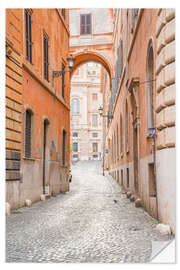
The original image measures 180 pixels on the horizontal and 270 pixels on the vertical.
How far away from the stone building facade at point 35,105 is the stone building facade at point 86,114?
115ft

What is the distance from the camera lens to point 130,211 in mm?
8047

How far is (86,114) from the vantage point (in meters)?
52.8

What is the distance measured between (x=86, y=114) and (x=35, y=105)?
41.9 metres

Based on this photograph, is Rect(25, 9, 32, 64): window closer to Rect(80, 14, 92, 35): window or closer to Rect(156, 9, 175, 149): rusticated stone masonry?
Rect(156, 9, 175, 149): rusticated stone masonry

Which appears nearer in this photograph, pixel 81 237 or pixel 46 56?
pixel 81 237

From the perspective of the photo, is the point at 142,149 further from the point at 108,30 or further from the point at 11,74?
the point at 108,30

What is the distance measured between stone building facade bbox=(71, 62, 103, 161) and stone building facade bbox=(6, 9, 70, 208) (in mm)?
35056

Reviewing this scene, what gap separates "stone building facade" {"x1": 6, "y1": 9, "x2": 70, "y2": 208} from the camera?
8.48 metres

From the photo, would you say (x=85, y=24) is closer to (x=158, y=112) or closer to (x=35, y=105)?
(x=35, y=105)

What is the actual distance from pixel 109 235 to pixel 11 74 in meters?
4.94

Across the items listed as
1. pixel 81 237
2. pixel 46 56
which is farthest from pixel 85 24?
pixel 81 237

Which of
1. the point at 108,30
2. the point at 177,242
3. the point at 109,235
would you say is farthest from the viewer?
the point at 108,30

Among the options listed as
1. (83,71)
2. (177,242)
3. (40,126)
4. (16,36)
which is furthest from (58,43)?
(83,71)

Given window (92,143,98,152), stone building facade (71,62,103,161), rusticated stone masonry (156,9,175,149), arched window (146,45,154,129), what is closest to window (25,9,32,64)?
arched window (146,45,154,129)
